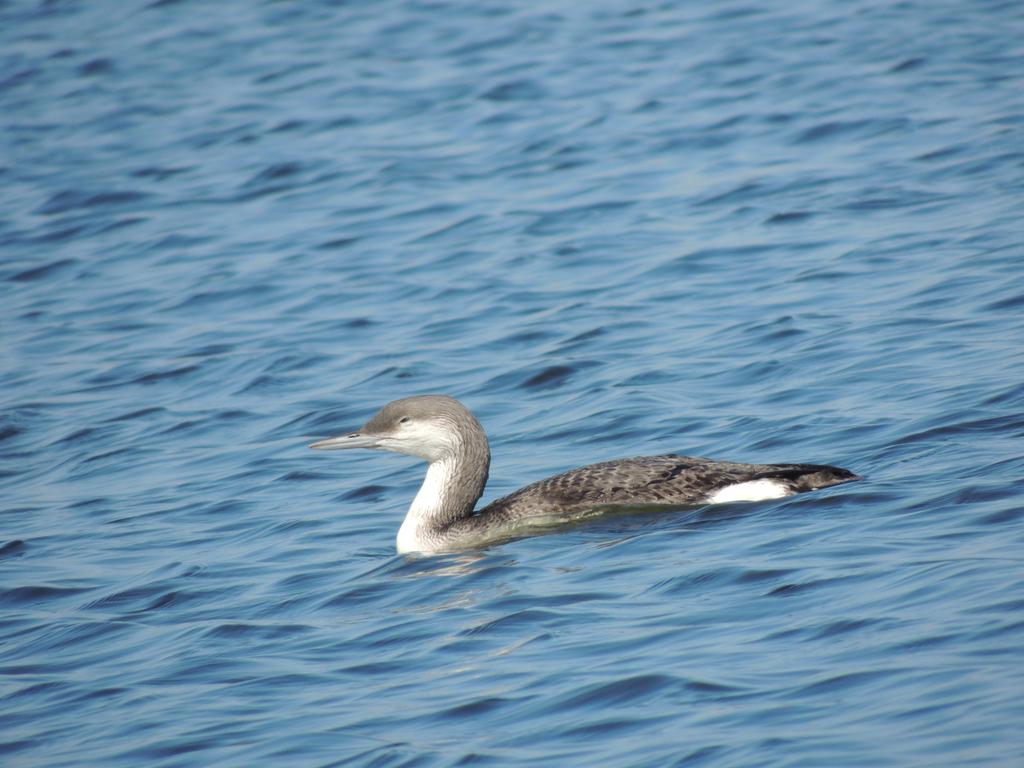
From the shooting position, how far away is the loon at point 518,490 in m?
7.71

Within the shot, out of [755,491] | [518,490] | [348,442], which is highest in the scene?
[348,442]

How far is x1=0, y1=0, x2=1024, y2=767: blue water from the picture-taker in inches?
230

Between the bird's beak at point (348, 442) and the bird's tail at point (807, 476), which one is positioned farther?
the bird's beak at point (348, 442)

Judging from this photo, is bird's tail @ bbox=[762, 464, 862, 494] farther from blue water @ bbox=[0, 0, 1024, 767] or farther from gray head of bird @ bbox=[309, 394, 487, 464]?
gray head of bird @ bbox=[309, 394, 487, 464]

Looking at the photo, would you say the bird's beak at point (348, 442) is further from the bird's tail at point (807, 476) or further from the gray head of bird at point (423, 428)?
the bird's tail at point (807, 476)

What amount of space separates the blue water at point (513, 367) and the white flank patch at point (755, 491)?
131 mm

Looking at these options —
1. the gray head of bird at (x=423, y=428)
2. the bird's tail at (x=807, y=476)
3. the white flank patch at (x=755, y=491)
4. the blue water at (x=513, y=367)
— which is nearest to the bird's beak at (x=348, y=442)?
the gray head of bird at (x=423, y=428)

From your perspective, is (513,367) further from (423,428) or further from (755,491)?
(755,491)

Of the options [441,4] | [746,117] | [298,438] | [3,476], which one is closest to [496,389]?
[298,438]

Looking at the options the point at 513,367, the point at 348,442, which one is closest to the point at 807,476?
the point at 348,442

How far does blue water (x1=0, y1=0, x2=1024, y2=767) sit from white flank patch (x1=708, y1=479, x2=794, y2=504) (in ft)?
0.43

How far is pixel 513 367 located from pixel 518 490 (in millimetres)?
2763

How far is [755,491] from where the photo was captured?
7637 mm

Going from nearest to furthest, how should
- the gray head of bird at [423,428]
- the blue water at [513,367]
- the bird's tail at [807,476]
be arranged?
the blue water at [513,367], the bird's tail at [807,476], the gray head of bird at [423,428]
